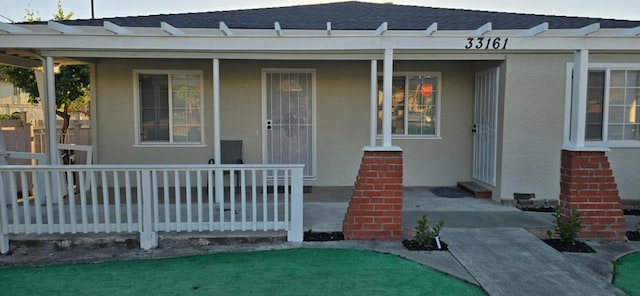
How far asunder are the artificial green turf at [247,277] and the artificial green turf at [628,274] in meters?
1.30

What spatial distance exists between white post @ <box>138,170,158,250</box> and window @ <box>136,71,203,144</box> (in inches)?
123

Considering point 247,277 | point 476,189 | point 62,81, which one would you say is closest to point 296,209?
point 247,277

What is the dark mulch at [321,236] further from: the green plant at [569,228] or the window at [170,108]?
the window at [170,108]

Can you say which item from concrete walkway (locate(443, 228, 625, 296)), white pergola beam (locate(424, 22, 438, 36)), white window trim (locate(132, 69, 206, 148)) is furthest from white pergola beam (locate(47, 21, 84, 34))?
concrete walkway (locate(443, 228, 625, 296))

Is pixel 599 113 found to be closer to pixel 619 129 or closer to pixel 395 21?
pixel 619 129

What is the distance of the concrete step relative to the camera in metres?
7.04

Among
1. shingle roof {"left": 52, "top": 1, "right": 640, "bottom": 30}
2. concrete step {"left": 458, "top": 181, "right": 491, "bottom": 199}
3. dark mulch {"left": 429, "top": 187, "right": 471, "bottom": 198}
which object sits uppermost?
shingle roof {"left": 52, "top": 1, "right": 640, "bottom": 30}

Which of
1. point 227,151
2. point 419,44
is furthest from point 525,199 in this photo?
point 227,151

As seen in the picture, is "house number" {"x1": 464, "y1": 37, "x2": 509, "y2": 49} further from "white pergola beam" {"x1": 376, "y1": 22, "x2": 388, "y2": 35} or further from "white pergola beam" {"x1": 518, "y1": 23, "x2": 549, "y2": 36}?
"white pergola beam" {"x1": 376, "y1": 22, "x2": 388, "y2": 35}

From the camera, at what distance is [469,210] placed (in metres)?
6.22

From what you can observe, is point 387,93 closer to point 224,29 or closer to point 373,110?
point 373,110

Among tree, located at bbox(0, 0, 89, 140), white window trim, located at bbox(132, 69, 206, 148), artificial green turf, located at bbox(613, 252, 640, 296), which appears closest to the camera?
artificial green turf, located at bbox(613, 252, 640, 296)

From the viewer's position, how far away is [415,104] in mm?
7859

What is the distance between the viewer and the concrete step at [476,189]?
23.1 ft
